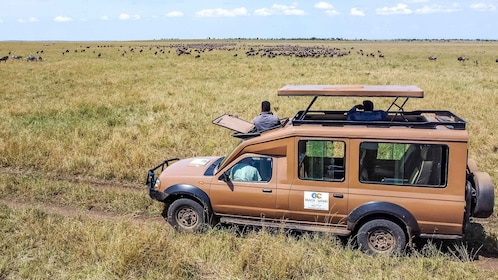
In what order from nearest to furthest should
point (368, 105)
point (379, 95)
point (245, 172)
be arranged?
point (379, 95)
point (245, 172)
point (368, 105)

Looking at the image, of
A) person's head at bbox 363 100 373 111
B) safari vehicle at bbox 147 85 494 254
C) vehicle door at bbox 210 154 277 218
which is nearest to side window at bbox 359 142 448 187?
safari vehicle at bbox 147 85 494 254

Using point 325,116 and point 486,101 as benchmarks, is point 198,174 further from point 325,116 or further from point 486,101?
point 486,101

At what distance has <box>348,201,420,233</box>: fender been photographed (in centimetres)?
607

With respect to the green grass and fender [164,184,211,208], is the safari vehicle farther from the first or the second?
the green grass

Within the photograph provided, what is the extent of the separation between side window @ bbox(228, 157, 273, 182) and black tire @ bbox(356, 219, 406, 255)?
5.14 feet

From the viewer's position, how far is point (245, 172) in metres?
6.88

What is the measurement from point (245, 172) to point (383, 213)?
209 centimetres

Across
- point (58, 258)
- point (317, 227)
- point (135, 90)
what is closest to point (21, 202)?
point (58, 258)

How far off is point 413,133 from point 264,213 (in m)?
2.41

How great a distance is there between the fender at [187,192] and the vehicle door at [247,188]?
0.36ft

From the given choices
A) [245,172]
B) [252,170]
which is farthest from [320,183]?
[245,172]

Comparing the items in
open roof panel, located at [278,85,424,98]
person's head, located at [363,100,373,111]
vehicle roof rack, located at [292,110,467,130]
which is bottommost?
vehicle roof rack, located at [292,110,467,130]

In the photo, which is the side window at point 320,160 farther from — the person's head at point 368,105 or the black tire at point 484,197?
the black tire at point 484,197

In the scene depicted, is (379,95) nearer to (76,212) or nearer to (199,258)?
(199,258)
